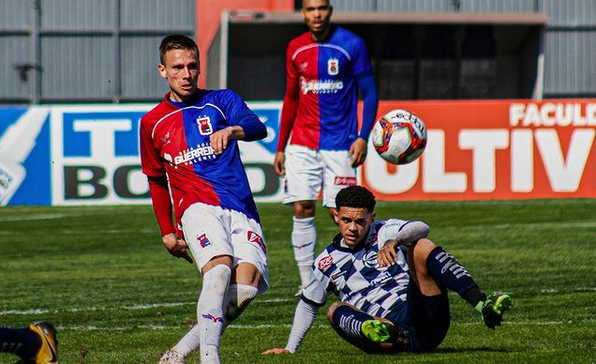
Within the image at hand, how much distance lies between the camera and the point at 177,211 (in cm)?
693

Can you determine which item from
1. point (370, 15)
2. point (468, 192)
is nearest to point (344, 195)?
point (468, 192)

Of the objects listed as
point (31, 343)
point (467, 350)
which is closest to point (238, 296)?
point (31, 343)

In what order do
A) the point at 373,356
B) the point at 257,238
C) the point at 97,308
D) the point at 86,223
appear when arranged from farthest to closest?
the point at 86,223, the point at 97,308, the point at 373,356, the point at 257,238

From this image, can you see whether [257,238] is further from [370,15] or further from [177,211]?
[370,15]

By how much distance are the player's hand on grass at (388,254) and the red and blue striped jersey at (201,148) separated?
0.69 metres

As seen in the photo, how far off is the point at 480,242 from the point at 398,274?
7719 millimetres

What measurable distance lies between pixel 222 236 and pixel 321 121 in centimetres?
441

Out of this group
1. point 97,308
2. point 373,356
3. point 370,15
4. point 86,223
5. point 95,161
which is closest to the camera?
point 373,356

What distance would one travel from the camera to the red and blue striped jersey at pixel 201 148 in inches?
263

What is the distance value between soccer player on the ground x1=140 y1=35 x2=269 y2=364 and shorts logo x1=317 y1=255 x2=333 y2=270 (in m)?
0.65

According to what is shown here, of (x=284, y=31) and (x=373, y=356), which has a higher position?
(x=284, y=31)

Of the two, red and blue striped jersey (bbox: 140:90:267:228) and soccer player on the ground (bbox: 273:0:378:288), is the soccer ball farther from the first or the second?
red and blue striped jersey (bbox: 140:90:267:228)

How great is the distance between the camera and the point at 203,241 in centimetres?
645

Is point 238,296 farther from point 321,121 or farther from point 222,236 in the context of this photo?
point 321,121
